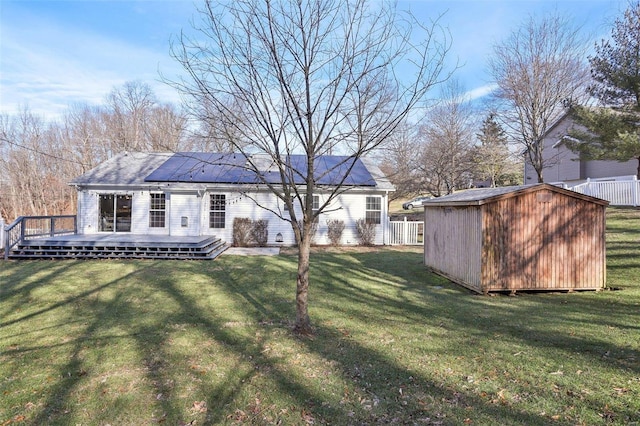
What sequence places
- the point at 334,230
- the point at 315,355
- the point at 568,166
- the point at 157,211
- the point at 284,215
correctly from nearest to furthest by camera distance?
the point at 315,355, the point at 157,211, the point at 334,230, the point at 284,215, the point at 568,166

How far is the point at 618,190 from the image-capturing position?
635 inches

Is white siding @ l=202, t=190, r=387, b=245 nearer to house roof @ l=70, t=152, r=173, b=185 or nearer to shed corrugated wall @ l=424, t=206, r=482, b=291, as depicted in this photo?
house roof @ l=70, t=152, r=173, b=185

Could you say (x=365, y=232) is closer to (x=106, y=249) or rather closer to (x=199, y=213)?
(x=199, y=213)

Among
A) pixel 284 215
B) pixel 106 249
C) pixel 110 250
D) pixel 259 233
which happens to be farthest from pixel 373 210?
pixel 106 249

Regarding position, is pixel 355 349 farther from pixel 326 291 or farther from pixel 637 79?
pixel 637 79

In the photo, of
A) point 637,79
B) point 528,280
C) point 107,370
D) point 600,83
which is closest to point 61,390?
point 107,370

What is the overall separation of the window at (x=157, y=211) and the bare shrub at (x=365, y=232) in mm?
8350

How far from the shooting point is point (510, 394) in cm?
331

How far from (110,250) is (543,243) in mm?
12383

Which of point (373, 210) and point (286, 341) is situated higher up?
point (373, 210)

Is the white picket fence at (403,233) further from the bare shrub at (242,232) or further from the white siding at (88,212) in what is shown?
the white siding at (88,212)

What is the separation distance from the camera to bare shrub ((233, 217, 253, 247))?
603 inches

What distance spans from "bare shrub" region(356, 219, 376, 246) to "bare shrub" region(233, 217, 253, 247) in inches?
184

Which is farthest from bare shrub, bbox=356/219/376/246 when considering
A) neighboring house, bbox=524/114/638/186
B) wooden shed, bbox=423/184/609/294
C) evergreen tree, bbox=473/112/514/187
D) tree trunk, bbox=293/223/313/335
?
evergreen tree, bbox=473/112/514/187
